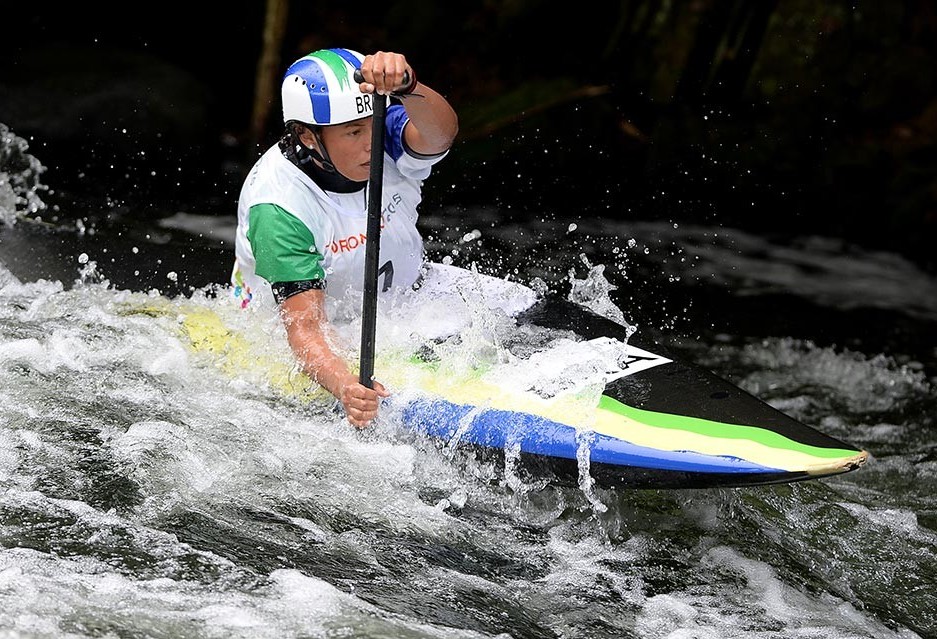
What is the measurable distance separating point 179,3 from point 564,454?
26.4 ft

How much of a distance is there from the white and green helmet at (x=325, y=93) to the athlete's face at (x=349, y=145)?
5 cm

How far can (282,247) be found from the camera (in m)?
4.02

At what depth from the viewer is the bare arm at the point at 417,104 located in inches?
145

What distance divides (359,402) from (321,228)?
0.72 metres

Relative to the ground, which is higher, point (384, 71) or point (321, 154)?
point (384, 71)

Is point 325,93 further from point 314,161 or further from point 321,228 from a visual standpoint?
point 321,228

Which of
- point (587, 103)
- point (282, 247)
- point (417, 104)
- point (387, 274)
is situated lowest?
point (387, 274)

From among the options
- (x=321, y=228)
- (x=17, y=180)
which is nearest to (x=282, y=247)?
(x=321, y=228)

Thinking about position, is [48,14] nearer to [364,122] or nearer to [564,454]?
[364,122]

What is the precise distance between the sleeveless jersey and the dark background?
3.81 m

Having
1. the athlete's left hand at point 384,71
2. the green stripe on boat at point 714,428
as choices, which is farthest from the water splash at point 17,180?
the green stripe on boat at point 714,428

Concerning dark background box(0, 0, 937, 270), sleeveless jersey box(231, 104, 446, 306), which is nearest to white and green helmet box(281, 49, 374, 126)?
sleeveless jersey box(231, 104, 446, 306)

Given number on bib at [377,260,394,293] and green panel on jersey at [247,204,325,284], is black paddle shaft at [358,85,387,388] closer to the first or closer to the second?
green panel on jersey at [247,204,325,284]

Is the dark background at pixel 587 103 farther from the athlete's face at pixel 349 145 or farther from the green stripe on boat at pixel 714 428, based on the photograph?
the green stripe on boat at pixel 714 428
